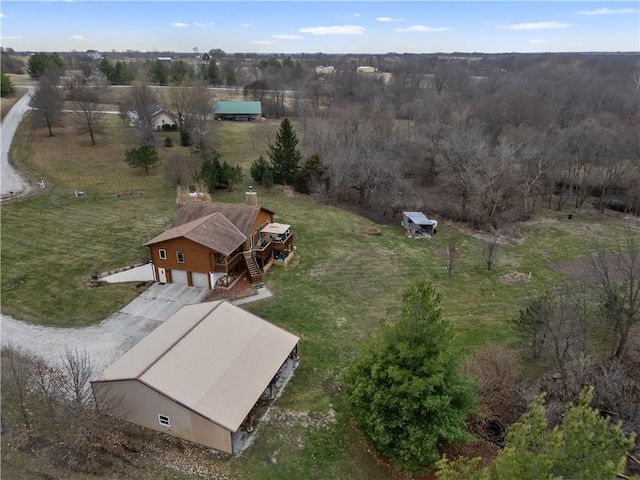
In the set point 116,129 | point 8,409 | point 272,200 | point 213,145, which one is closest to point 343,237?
point 272,200

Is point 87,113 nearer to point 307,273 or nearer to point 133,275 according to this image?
point 133,275

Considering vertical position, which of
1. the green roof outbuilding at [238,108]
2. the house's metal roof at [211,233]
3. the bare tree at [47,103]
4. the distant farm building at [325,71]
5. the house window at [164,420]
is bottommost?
the house window at [164,420]

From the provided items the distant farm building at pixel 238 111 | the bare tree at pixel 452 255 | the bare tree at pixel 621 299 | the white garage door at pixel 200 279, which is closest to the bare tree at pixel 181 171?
the white garage door at pixel 200 279

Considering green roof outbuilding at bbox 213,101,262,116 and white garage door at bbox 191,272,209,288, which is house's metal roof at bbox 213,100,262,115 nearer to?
green roof outbuilding at bbox 213,101,262,116

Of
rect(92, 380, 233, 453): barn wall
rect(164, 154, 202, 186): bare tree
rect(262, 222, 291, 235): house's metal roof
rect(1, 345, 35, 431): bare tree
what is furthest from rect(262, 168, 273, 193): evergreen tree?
rect(92, 380, 233, 453): barn wall

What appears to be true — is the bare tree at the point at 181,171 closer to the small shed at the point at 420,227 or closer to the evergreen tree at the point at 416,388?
the small shed at the point at 420,227

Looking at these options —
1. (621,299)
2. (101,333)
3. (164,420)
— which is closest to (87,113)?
(101,333)

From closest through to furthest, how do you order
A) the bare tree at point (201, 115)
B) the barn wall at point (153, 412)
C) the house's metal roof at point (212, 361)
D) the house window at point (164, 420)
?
the barn wall at point (153, 412) < the house's metal roof at point (212, 361) < the house window at point (164, 420) < the bare tree at point (201, 115)
